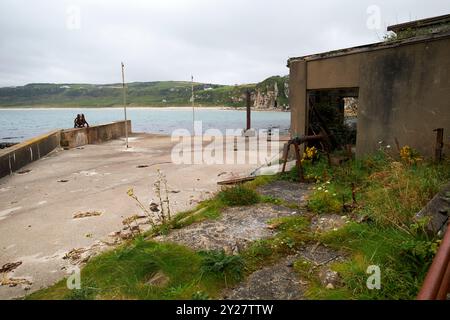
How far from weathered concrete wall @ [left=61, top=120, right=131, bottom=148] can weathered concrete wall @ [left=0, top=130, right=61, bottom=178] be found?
55cm

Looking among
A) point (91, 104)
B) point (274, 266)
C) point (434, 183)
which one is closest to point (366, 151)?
point (434, 183)

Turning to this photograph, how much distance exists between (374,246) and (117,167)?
11160 mm

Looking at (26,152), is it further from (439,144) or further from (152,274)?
(439,144)

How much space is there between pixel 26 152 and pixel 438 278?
16002mm

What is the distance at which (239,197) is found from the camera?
22.6ft

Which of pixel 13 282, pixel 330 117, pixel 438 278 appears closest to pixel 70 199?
pixel 13 282

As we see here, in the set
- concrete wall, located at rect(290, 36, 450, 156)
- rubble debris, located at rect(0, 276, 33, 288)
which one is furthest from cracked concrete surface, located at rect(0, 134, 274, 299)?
concrete wall, located at rect(290, 36, 450, 156)

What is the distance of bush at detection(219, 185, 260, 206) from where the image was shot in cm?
685

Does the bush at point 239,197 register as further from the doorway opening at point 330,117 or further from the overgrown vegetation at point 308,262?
the doorway opening at point 330,117

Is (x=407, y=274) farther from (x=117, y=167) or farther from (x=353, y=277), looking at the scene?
(x=117, y=167)

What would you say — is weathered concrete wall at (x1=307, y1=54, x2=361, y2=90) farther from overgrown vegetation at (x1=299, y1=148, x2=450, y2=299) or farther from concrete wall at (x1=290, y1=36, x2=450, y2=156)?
overgrown vegetation at (x1=299, y1=148, x2=450, y2=299)

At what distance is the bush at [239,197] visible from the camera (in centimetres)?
685

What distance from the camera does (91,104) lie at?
618 ft

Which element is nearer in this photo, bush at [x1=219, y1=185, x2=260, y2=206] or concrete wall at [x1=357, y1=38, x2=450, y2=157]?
bush at [x1=219, y1=185, x2=260, y2=206]
